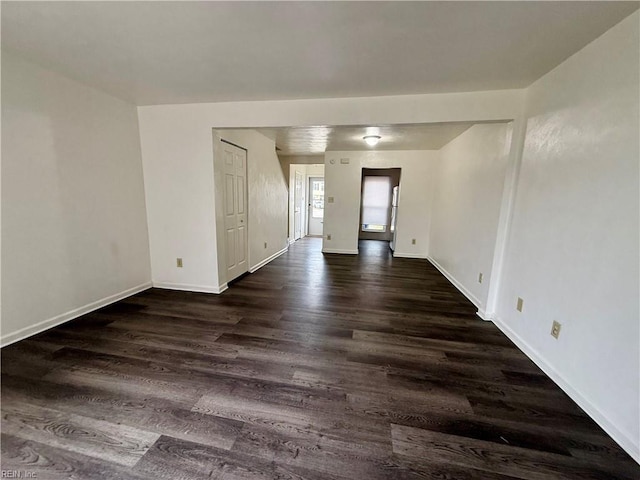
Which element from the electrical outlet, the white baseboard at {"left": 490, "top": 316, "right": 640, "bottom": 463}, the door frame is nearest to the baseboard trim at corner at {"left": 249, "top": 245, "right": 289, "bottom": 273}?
the door frame

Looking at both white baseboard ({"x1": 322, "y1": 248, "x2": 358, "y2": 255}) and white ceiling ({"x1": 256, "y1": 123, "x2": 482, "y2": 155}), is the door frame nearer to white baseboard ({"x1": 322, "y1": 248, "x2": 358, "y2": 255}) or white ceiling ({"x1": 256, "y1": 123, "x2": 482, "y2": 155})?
white ceiling ({"x1": 256, "y1": 123, "x2": 482, "y2": 155})

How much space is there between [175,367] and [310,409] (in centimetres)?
105

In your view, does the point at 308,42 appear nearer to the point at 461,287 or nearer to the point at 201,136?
the point at 201,136

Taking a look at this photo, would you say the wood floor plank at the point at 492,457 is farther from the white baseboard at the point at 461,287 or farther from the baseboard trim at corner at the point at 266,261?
the baseboard trim at corner at the point at 266,261

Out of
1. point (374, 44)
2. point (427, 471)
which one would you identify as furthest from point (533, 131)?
point (427, 471)

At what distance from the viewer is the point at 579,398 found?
1.61 m

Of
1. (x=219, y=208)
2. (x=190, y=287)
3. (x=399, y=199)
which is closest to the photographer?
(x=219, y=208)

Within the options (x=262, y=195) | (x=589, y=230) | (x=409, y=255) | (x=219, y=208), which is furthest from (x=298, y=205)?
(x=589, y=230)

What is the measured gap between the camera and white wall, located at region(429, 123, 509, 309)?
276 centimetres

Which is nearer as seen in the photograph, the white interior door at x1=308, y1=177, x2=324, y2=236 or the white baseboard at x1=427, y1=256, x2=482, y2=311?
the white baseboard at x1=427, y1=256, x2=482, y2=311

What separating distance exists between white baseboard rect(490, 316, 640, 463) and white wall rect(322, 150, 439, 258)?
3.34 metres

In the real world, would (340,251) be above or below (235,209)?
below

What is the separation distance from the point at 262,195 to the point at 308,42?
310 centimetres

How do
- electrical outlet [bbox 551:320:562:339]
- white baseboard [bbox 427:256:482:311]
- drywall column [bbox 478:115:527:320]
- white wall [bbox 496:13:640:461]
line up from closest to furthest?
1. white wall [bbox 496:13:640:461]
2. electrical outlet [bbox 551:320:562:339]
3. drywall column [bbox 478:115:527:320]
4. white baseboard [bbox 427:256:482:311]
